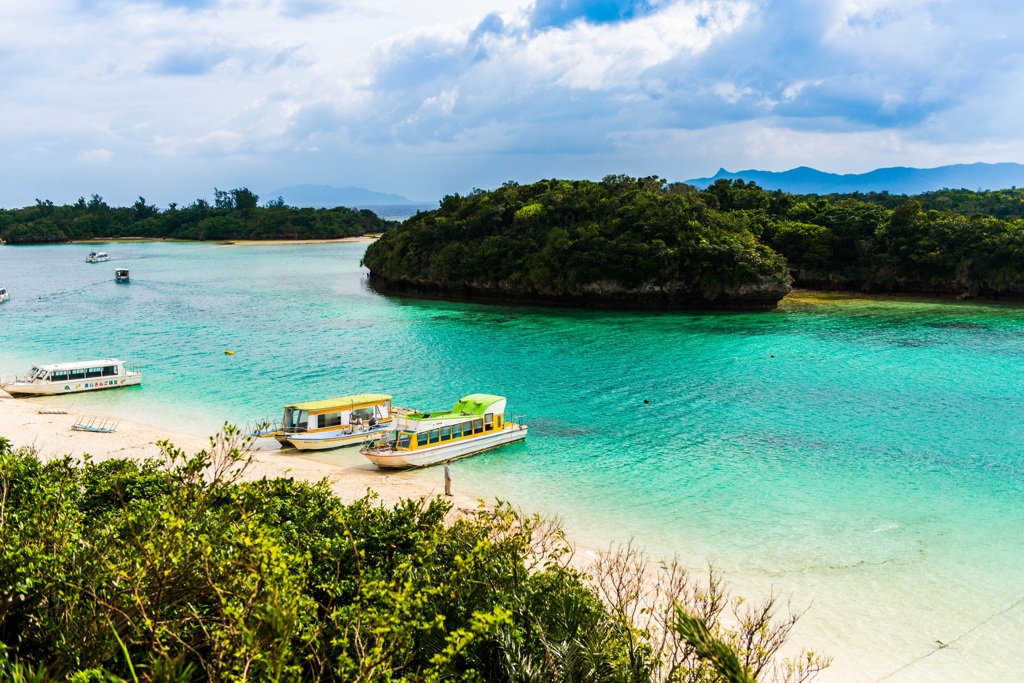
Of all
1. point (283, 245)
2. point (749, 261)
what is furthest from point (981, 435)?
point (283, 245)

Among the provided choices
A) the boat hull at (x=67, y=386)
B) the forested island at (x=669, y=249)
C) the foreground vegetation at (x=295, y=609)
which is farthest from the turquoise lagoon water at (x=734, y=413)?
the foreground vegetation at (x=295, y=609)

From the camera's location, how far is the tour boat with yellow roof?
25812 millimetres

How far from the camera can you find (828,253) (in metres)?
68.4

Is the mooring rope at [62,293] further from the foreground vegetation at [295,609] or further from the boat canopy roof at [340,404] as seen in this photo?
the foreground vegetation at [295,609]

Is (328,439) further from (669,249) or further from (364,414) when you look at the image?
(669,249)

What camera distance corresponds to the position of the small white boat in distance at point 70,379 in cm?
3309

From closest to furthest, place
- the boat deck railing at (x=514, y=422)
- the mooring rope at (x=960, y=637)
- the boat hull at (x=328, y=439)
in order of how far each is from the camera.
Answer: the mooring rope at (x=960, y=637)
the boat hull at (x=328, y=439)
the boat deck railing at (x=514, y=422)

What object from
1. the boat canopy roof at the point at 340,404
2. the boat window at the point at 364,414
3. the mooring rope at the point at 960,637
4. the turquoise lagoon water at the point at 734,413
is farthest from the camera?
the boat window at the point at 364,414

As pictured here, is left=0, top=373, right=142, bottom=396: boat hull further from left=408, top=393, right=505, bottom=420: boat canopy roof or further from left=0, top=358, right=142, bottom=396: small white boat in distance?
left=408, top=393, right=505, bottom=420: boat canopy roof

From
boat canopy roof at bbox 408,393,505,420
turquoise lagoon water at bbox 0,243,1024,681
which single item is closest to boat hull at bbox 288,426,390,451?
boat canopy roof at bbox 408,393,505,420

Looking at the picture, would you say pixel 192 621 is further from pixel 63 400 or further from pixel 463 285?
pixel 463 285

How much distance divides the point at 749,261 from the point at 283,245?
10860cm

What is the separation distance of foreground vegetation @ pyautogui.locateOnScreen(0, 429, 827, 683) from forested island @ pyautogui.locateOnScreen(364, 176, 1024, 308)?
4835 centimetres

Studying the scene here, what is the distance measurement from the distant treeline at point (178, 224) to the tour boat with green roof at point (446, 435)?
135 meters
